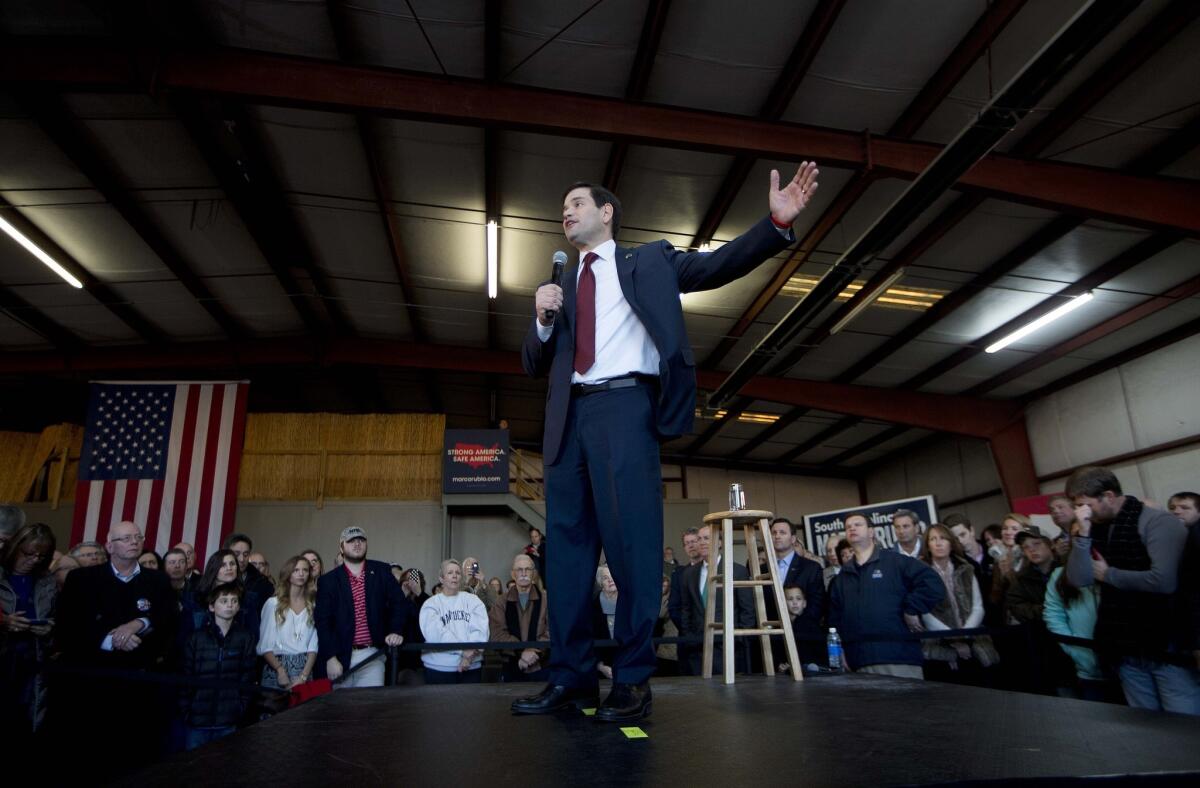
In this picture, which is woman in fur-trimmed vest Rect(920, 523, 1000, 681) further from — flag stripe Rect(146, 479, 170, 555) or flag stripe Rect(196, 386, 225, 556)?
flag stripe Rect(146, 479, 170, 555)

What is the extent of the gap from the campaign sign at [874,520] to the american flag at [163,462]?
904cm

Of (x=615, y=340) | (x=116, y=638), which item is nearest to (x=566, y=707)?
(x=615, y=340)

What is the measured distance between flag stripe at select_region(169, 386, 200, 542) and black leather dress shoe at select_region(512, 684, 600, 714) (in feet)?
37.1

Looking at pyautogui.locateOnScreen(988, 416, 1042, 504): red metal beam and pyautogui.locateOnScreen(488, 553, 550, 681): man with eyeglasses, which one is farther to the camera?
pyautogui.locateOnScreen(988, 416, 1042, 504): red metal beam

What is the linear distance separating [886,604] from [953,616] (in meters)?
0.88

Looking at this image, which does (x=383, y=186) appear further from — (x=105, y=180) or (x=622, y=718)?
(x=622, y=718)

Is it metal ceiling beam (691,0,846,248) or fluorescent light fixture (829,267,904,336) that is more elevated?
metal ceiling beam (691,0,846,248)

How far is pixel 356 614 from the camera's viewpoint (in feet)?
13.9

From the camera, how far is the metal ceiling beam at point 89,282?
8430 millimetres

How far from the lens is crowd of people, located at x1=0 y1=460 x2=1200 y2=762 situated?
2.95m

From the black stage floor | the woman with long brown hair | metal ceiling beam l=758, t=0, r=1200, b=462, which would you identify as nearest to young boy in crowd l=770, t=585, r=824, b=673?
the black stage floor

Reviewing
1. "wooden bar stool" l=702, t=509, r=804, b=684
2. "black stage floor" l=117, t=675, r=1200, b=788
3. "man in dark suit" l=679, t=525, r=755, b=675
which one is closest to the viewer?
"black stage floor" l=117, t=675, r=1200, b=788

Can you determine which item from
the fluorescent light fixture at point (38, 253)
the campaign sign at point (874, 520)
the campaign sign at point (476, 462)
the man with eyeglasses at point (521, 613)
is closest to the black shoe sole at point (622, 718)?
the man with eyeglasses at point (521, 613)

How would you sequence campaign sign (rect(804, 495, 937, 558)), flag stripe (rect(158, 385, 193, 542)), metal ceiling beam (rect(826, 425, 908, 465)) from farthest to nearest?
1. metal ceiling beam (rect(826, 425, 908, 465))
2. flag stripe (rect(158, 385, 193, 542))
3. campaign sign (rect(804, 495, 937, 558))
